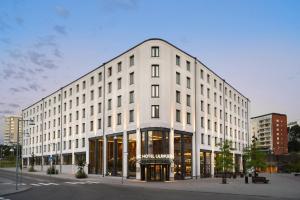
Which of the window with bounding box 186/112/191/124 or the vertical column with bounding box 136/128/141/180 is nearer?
the vertical column with bounding box 136/128/141/180

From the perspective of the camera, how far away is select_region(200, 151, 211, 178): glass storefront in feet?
239

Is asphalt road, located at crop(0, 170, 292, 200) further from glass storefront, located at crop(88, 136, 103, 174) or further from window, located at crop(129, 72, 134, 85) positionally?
glass storefront, located at crop(88, 136, 103, 174)

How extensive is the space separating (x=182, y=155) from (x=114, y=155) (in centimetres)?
1230

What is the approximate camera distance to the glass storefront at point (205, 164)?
7275 cm

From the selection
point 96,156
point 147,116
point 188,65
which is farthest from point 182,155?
point 96,156

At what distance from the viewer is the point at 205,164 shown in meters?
74.4

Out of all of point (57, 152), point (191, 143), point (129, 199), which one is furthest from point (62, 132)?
point (129, 199)

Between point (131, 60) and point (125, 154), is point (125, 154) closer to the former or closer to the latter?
point (125, 154)

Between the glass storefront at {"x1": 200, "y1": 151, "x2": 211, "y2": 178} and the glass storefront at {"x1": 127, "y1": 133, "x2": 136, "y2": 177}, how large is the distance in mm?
16618

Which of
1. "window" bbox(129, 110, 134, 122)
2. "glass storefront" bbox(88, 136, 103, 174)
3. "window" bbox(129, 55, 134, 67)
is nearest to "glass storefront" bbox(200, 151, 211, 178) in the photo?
"window" bbox(129, 110, 134, 122)

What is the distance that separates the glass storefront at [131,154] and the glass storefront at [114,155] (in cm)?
349

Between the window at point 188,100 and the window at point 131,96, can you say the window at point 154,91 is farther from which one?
the window at point 188,100

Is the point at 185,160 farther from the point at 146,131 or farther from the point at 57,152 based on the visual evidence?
the point at 57,152

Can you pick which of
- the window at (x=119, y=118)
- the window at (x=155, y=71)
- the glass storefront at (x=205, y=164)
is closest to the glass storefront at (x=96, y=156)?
the window at (x=119, y=118)
